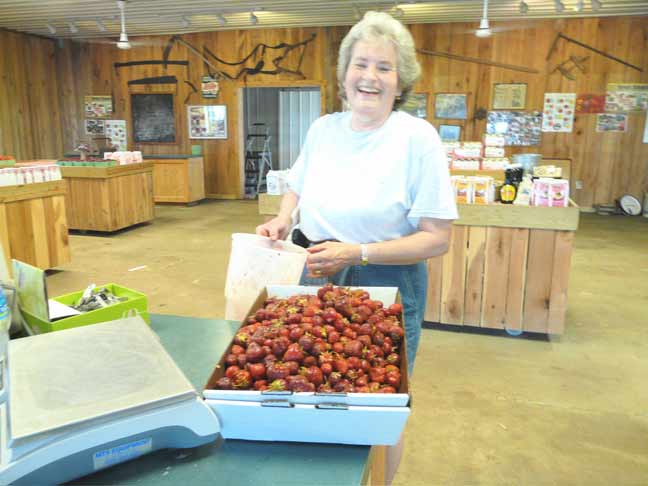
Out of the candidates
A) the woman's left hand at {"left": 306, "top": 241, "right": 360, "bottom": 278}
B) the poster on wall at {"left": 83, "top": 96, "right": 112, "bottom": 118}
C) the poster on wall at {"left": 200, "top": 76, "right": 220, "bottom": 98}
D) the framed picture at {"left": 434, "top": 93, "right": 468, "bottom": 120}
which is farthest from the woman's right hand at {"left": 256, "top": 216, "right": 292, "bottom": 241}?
the poster on wall at {"left": 83, "top": 96, "right": 112, "bottom": 118}

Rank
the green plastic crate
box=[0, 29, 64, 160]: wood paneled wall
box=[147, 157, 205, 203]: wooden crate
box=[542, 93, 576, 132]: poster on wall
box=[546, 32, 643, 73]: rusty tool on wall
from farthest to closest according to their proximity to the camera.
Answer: box=[0, 29, 64, 160]: wood paneled wall, box=[147, 157, 205, 203]: wooden crate, box=[542, 93, 576, 132]: poster on wall, box=[546, 32, 643, 73]: rusty tool on wall, the green plastic crate

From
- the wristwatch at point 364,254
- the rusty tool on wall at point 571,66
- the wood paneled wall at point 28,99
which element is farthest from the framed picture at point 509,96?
the wood paneled wall at point 28,99

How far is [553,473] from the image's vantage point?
7.52 ft

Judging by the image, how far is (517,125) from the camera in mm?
9117

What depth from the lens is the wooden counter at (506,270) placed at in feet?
11.8

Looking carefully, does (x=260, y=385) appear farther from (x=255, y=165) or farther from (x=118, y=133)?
(x=118, y=133)

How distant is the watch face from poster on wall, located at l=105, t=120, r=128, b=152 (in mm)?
9521

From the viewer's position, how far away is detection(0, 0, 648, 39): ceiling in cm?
793

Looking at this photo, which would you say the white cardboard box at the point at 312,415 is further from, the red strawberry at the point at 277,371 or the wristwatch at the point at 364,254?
the wristwatch at the point at 364,254

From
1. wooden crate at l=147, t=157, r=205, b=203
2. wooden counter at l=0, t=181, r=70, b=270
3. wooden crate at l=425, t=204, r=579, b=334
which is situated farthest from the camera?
wooden crate at l=147, t=157, r=205, b=203

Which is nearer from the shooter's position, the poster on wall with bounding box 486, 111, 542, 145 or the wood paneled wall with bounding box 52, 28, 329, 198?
the poster on wall with bounding box 486, 111, 542, 145

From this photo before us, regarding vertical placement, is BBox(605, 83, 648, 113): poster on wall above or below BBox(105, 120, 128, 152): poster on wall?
above

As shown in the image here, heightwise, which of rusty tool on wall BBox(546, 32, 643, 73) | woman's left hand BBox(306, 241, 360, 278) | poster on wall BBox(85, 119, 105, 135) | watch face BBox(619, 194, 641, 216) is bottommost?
watch face BBox(619, 194, 641, 216)

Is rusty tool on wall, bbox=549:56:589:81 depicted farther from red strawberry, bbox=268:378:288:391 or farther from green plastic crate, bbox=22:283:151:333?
red strawberry, bbox=268:378:288:391
